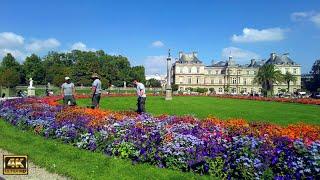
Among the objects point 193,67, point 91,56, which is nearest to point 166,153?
point 91,56

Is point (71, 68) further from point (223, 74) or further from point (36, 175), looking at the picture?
point (36, 175)

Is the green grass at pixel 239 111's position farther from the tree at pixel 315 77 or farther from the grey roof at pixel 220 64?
the grey roof at pixel 220 64

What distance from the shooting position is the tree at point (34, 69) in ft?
312

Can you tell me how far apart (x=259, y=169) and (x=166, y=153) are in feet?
6.49

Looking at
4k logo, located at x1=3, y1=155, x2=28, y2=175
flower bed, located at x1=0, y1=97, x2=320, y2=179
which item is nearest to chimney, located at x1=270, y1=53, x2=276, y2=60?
flower bed, located at x1=0, y1=97, x2=320, y2=179

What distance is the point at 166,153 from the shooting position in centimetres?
816

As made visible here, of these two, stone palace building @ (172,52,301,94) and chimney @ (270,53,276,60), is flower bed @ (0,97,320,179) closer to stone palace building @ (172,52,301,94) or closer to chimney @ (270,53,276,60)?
stone palace building @ (172,52,301,94)

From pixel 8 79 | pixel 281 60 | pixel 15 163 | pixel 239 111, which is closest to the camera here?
pixel 15 163

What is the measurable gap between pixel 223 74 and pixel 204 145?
121665mm

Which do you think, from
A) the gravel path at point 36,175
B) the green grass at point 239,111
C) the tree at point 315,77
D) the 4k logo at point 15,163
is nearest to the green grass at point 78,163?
the gravel path at point 36,175

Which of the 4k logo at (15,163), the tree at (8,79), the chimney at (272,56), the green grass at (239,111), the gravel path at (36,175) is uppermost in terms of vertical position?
the chimney at (272,56)

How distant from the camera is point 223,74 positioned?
128125mm

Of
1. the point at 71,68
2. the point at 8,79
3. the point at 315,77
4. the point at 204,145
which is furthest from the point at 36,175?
the point at 315,77

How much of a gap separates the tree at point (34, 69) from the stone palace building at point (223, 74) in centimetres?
4257
